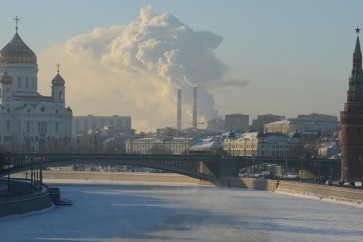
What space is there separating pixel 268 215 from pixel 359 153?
41.6m

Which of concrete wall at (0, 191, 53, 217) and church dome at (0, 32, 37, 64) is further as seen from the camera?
church dome at (0, 32, 37, 64)

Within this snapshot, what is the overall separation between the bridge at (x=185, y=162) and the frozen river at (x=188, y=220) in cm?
2177

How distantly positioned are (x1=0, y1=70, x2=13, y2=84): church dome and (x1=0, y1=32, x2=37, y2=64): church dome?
180 centimetres

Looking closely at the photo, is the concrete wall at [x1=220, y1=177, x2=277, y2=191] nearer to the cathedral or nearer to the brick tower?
the brick tower

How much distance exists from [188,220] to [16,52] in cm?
11774

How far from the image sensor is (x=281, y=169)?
502ft

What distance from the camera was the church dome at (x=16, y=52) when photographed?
190 m

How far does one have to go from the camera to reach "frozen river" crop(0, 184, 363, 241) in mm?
64875

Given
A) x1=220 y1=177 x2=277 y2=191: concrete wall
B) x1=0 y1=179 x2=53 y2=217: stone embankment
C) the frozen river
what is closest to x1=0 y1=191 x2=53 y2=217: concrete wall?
x1=0 y1=179 x2=53 y2=217: stone embankment

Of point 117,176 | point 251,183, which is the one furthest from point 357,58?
point 117,176

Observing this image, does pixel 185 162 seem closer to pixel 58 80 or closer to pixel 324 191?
pixel 324 191

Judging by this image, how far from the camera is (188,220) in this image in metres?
75.2

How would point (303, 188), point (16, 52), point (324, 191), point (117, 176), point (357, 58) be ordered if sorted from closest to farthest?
1. point (324, 191)
2. point (303, 188)
3. point (357, 58)
4. point (117, 176)
5. point (16, 52)

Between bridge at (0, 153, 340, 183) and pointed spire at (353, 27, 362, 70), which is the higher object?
pointed spire at (353, 27, 362, 70)
